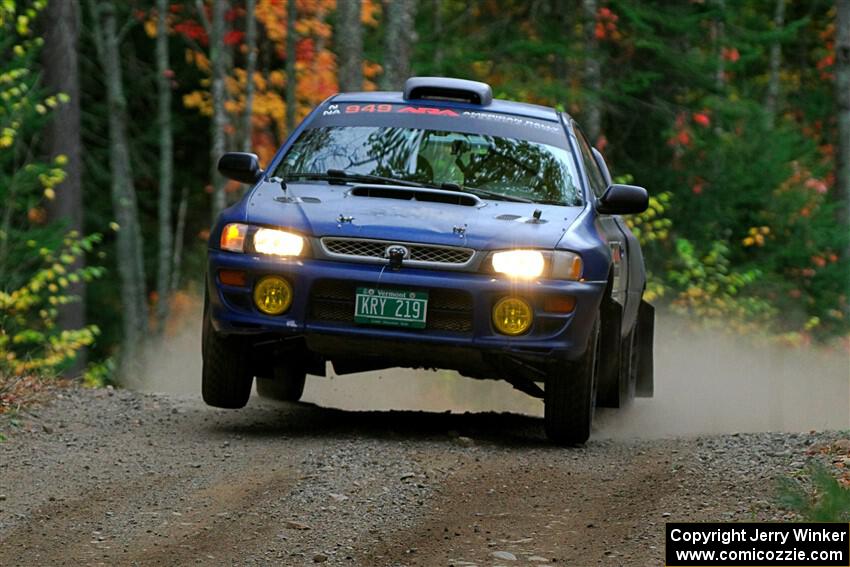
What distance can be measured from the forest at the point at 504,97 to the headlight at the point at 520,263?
601 centimetres

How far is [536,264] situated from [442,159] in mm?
1360

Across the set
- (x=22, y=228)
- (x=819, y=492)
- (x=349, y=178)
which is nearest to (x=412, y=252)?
(x=349, y=178)

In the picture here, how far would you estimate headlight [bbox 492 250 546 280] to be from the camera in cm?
858

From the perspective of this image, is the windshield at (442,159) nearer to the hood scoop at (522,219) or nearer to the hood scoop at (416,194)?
the hood scoop at (416,194)

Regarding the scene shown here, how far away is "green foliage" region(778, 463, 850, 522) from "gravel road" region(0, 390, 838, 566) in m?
0.11

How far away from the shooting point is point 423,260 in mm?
8594

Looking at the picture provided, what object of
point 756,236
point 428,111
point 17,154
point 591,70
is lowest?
point 756,236

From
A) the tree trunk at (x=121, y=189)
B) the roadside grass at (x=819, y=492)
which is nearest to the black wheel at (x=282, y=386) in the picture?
the roadside grass at (x=819, y=492)

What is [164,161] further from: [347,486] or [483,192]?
[347,486]

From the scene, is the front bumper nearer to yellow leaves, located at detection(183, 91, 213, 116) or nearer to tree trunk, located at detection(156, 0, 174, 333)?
tree trunk, located at detection(156, 0, 174, 333)

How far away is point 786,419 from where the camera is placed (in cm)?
1410

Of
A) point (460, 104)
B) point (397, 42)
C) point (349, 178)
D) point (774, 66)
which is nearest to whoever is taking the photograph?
point (349, 178)

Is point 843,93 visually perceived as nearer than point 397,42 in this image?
No

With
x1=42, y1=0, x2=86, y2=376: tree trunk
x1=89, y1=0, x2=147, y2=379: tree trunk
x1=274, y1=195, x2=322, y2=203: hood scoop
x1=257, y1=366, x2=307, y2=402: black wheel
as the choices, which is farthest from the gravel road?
x1=89, y1=0, x2=147, y2=379: tree trunk
